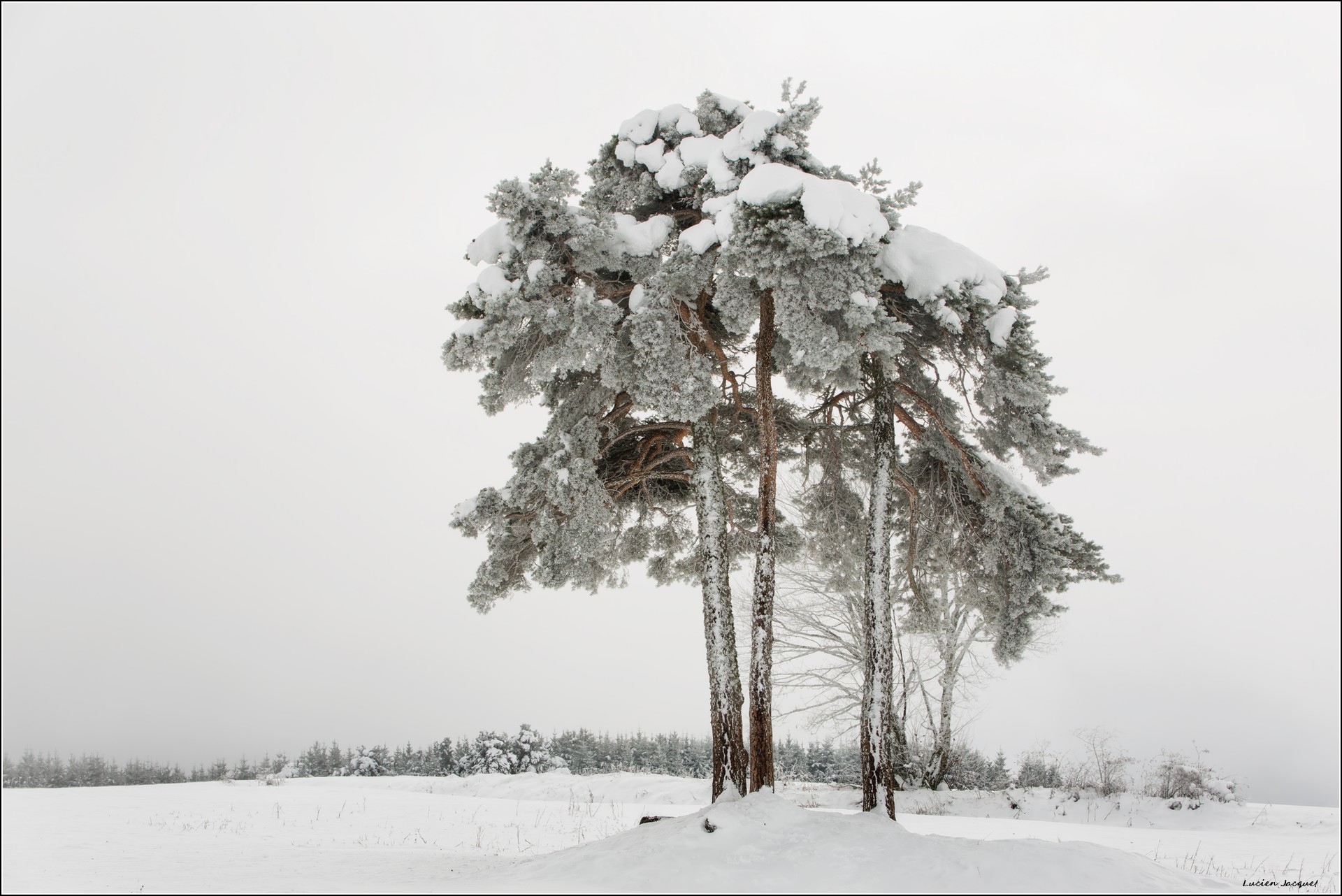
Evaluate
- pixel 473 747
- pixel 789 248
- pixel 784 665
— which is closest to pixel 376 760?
pixel 473 747

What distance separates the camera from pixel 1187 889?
243 inches

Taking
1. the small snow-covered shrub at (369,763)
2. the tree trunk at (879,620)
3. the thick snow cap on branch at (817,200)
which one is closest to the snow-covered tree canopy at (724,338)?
the thick snow cap on branch at (817,200)

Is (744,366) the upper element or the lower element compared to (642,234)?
lower

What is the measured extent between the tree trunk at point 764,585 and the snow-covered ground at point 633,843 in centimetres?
103

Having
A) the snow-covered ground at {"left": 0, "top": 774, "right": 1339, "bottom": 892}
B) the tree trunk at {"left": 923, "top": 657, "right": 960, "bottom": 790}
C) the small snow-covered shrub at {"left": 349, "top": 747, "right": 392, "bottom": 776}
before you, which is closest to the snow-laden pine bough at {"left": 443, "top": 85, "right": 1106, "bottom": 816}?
→ the snow-covered ground at {"left": 0, "top": 774, "right": 1339, "bottom": 892}

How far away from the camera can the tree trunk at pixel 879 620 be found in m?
9.38

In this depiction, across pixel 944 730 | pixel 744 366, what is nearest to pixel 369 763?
pixel 944 730

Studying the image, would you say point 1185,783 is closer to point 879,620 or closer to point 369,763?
point 879,620

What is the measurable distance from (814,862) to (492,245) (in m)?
8.28

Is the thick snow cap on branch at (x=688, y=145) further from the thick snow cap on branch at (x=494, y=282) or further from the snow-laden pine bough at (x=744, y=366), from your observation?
the thick snow cap on branch at (x=494, y=282)

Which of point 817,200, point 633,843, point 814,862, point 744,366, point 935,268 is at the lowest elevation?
point 633,843

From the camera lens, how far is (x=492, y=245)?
32.5 feet

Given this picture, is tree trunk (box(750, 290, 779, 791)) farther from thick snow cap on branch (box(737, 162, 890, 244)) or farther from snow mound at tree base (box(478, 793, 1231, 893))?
thick snow cap on branch (box(737, 162, 890, 244))

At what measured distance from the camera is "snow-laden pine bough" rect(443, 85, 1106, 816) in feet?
29.6
